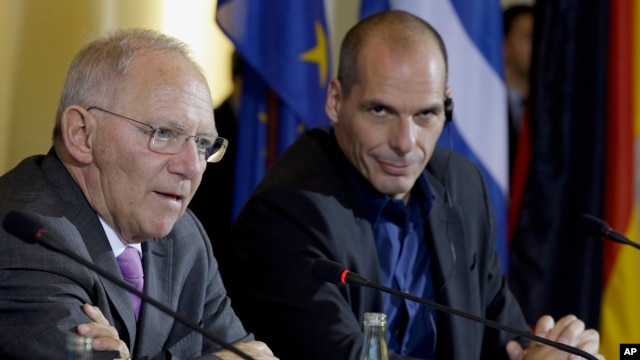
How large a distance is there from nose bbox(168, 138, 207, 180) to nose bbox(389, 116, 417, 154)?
2.62 ft

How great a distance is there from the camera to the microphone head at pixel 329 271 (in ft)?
7.86

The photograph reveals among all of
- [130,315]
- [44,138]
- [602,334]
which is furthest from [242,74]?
[130,315]

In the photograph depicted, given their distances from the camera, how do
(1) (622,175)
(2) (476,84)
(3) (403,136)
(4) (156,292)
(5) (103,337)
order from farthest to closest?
(1) (622,175), (2) (476,84), (3) (403,136), (4) (156,292), (5) (103,337)

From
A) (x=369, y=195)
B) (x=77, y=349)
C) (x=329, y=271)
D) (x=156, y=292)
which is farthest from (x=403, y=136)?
(x=77, y=349)

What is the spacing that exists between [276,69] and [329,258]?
1.42 meters

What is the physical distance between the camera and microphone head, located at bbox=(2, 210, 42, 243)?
6.48 ft

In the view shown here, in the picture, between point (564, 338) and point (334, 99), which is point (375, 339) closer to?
point (564, 338)

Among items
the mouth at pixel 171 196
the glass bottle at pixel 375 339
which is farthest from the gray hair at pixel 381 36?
the glass bottle at pixel 375 339

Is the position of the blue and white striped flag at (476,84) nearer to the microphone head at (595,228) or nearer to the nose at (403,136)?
the nose at (403,136)

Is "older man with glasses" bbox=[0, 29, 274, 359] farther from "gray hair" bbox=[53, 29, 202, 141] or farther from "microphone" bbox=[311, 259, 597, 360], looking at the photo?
"microphone" bbox=[311, 259, 597, 360]

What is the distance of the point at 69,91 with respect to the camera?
2.45 meters

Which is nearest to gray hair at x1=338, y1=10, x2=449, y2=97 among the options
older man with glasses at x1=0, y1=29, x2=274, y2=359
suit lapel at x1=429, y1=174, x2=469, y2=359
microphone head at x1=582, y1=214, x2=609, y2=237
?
suit lapel at x1=429, y1=174, x2=469, y2=359

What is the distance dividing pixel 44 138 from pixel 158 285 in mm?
992

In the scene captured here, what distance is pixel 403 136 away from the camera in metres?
3.13
